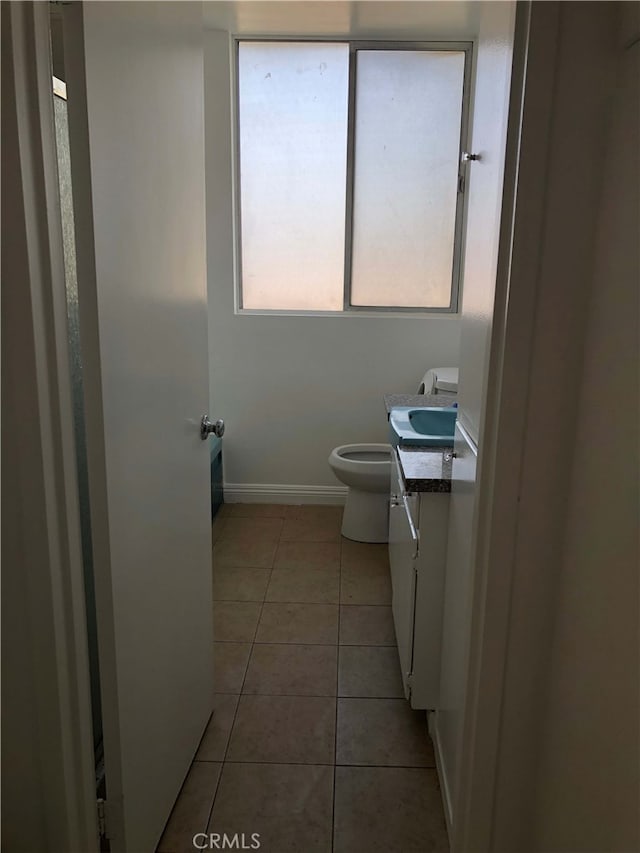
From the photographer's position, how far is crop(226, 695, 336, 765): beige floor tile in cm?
179

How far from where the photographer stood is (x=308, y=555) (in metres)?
3.10

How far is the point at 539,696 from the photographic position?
121cm

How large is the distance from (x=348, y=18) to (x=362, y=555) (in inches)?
103

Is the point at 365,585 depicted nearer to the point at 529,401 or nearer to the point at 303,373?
the point at 303,373

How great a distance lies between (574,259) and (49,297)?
0.85m

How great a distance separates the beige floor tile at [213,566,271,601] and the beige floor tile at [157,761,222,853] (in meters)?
0.95

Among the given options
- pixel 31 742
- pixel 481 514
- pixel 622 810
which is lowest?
pixel 31 742

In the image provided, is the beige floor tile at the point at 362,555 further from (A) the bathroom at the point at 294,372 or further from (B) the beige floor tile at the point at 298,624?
(B) the beige floor tile at the point at 298,624

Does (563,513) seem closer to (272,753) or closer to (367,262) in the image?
(272,753)

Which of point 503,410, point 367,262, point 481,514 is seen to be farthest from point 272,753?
point 367,262

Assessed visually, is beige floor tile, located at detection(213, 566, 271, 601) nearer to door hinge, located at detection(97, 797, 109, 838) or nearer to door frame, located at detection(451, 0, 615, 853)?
door hinge, located at detection(97, 797, 109, 838)

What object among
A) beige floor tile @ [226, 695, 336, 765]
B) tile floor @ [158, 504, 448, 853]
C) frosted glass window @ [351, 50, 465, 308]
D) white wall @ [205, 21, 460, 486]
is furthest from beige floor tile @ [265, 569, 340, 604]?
frosted glass window @ [351, 50, 465, 308]

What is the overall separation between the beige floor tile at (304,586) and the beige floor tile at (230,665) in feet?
1.23

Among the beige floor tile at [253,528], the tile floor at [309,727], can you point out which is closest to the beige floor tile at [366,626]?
the tile floor at [309,727]
